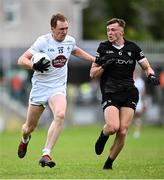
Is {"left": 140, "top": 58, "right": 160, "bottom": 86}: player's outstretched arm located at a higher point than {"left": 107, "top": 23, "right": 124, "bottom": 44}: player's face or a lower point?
lower

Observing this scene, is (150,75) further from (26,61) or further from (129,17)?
(129,17)

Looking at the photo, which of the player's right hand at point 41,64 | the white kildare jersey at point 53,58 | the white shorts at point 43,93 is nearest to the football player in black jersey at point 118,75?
the white kildare jersey at point 53,58

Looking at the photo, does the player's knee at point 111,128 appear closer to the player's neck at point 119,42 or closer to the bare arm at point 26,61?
the player's neck at point 119,42

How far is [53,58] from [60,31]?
468 millimetres

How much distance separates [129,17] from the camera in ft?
202

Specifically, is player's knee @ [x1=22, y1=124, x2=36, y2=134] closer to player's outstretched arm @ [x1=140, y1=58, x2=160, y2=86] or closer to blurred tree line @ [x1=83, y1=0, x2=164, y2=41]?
player's outstretched arm @ [x1=140, y1=58, x2=160, y2=86]

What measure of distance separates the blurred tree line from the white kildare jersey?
42278 mm

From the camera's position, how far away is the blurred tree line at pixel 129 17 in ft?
194

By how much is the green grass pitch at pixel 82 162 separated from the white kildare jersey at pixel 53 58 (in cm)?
149

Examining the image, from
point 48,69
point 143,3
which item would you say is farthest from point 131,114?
point 143,3

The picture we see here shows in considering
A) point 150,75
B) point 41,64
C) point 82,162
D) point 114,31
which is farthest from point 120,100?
point 82,162

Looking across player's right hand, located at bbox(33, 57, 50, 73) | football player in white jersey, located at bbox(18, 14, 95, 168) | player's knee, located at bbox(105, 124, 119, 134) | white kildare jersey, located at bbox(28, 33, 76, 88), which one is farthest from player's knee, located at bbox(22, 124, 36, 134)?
player's knee, located at bbox(105, 124, 119, 134)

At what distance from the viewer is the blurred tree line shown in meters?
59.1

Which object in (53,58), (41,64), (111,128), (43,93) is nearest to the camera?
(41,64)
